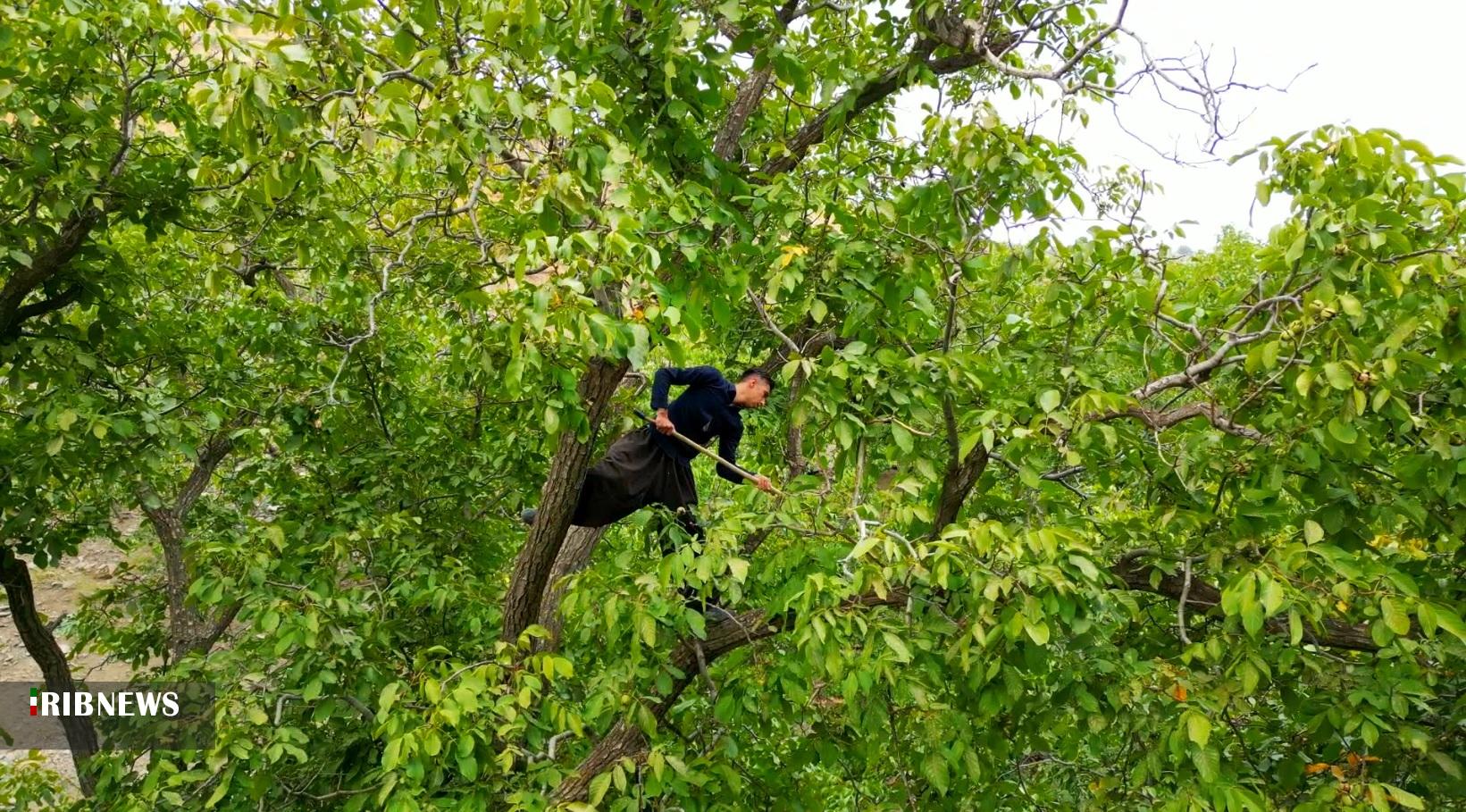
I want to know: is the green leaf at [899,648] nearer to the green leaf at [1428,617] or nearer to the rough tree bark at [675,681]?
the rough tree bark at [675,681]

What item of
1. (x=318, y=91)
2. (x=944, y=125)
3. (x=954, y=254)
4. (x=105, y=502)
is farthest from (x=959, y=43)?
(x=105, y=502)

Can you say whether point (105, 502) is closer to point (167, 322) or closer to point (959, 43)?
point (167, 322)

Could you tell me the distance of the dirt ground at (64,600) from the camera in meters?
14.9

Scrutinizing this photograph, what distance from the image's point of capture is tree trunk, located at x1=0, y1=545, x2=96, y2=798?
5988 mm

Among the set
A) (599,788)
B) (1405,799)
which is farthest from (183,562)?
(1405,799)

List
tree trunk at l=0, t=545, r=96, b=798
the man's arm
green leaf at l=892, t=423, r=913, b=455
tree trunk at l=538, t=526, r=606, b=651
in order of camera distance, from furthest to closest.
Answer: tree trunk at l=0, t=545, r=96, b=798
tree trunk at l=538, t=526, r=606, b=651
the man's arm
green leaf at l=892, t=423, r=913, b=455

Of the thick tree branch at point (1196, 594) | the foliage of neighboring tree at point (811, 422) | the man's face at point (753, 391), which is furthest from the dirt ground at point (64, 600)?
the thick tree branch at point (1196, 594)

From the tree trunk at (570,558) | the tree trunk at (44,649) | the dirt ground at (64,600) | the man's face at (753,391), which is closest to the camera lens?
the man's face at (753,391)

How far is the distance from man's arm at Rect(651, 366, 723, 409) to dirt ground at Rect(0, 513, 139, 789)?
1211 centimetres

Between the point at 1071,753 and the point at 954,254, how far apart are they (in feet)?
6.47

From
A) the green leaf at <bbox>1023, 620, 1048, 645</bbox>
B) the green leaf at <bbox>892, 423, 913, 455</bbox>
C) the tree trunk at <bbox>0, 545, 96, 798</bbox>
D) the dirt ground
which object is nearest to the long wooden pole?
the green leaf at <bbox>892, 423, 913, 455</bbox>

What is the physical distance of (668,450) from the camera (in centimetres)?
488

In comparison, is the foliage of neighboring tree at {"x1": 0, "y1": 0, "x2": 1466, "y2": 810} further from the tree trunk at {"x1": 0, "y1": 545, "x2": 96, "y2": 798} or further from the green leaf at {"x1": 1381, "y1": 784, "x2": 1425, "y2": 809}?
the tree trunk at {"x1": 0, "y1": 545, "x2": 96, "y2": 798}

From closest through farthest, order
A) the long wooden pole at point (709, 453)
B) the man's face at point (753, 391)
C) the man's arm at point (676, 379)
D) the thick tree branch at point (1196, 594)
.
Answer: the thick tree branch at point (1196, 594), the long wooden pole at point (709, 453), the man's arm at point (676, 379), the man's face at point (753, 391)
